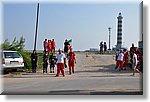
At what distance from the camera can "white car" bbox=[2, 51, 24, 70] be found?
16.0 m

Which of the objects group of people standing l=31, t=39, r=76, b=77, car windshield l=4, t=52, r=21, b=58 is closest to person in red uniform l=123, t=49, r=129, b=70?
group of people standing l=31, t=39, r=76, b=77

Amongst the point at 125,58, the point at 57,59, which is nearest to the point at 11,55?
the point at 57,59

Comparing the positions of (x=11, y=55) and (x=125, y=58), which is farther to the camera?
(x=125, y=58)

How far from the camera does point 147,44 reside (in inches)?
348

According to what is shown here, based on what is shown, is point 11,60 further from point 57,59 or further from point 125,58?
point 125,58

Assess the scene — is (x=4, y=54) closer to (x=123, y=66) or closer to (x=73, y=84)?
(x=73, y=84)

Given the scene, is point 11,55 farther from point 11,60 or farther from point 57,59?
point 57,59

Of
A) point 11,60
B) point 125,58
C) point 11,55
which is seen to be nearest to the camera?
point 11,60

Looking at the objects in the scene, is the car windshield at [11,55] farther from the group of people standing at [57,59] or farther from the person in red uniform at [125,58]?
the person in red uniform at [125,58]

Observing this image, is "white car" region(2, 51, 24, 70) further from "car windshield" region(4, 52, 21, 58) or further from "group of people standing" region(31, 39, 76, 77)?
"group of people standing" region(31, 39, 76, 77)

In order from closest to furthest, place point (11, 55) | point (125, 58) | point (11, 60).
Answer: point (11, 60)
point (11, 55)
point (125, 58)

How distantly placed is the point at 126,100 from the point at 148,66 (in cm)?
104

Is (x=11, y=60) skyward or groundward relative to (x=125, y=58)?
groundward

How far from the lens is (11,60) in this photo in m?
16.4
